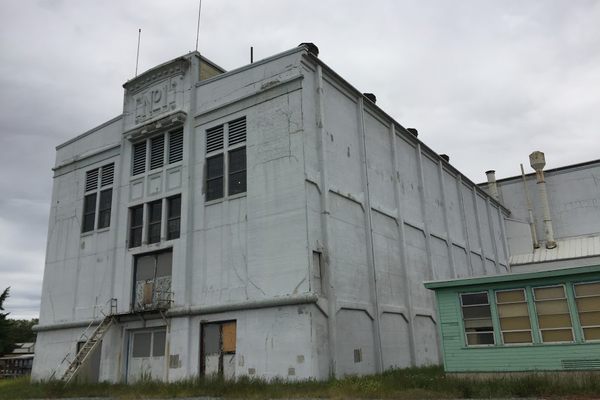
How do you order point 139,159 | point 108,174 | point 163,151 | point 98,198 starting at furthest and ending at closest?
point 108,174
point 98,198
point 139,159
point 163,151

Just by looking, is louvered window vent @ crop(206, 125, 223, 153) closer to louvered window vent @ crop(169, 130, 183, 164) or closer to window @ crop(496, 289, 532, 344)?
louvered window vent @ crop(169, 130, 183, 164)

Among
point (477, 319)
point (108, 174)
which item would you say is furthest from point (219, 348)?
point (108, 174)

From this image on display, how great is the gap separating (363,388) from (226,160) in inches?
423

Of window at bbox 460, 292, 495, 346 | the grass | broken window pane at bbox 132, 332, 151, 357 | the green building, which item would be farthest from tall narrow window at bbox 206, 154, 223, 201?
window at bbox 460, 292, 495, 346

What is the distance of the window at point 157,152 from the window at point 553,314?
15479mm

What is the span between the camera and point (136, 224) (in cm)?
2381

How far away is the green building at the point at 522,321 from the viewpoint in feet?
45.7

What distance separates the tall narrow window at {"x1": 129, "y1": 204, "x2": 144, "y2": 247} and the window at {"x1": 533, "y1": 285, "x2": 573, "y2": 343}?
55.1ft

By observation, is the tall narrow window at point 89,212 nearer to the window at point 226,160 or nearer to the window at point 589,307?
the window at point 226,160

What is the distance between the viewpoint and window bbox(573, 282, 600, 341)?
13812 mm

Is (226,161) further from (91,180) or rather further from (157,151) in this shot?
(91,180)

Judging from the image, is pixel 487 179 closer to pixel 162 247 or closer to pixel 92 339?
pixel 162 247

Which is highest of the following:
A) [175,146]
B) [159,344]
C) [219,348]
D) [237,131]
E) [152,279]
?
[175,146]

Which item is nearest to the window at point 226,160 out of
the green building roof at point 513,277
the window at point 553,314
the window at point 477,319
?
the green building roof at point 513,277
